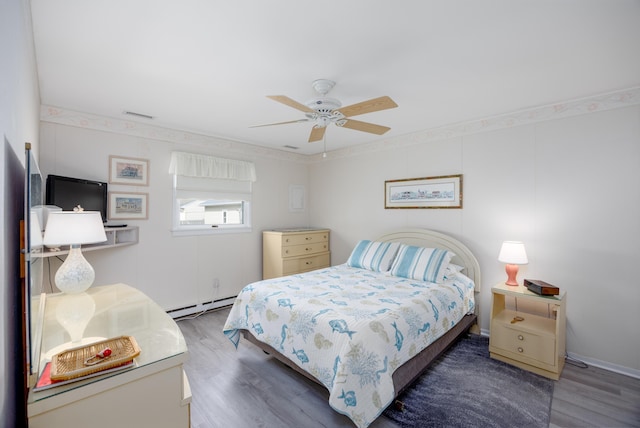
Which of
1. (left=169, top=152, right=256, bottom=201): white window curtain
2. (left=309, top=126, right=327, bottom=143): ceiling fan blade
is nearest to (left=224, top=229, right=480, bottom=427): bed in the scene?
(left=309, top=126, right=327, bottom=143): ceiling fan blade

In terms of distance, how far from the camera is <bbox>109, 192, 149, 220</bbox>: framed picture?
3330mm

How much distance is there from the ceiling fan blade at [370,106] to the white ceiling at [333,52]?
0.27 meters

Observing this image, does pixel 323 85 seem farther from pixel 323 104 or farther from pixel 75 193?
pixel 75 193

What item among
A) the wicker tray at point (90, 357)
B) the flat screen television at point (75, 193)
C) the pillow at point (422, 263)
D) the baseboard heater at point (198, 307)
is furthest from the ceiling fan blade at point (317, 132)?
the baseboard heater at point (198, 307)

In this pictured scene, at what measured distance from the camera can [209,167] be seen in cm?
408

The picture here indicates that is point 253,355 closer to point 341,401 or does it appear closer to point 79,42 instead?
point 341,401

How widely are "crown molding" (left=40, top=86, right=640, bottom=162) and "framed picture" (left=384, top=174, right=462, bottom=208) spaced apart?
1.73ft

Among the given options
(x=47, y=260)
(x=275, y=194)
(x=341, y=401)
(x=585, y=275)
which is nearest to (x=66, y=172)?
(x=47, y=260)

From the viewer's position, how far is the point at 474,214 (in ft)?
11.3

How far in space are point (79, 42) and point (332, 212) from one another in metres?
3.82

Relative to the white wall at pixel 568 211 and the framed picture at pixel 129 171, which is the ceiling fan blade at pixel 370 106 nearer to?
the white wall at pixel 568 211

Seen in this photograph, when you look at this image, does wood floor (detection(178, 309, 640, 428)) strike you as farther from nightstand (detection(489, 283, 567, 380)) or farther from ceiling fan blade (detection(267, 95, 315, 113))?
ceiling fan blade (detection(267, 95, 315, 113))

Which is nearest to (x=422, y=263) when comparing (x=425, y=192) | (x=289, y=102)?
(x=425, y=192)

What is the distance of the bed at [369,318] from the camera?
1880mm
